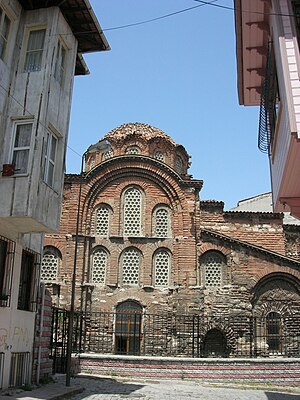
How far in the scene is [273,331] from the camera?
23.6 metres

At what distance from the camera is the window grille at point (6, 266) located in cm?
1085

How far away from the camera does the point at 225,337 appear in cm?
2323

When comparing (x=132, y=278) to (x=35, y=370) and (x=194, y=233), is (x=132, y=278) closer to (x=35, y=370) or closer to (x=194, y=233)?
(x=194, y=233)

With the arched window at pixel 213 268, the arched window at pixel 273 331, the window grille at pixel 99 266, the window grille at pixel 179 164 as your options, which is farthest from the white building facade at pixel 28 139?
the window grille at pixel 179 164

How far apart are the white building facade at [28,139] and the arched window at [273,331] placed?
1414 cm

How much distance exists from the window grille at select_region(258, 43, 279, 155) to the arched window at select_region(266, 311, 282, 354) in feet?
46.9

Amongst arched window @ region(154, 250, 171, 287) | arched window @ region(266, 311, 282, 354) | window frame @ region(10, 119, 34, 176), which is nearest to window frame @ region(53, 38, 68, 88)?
window frame @ region(10, 119, 34, 176)

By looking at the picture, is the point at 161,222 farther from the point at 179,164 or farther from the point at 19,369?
the point at 19,369

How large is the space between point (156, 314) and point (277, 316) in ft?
19.8

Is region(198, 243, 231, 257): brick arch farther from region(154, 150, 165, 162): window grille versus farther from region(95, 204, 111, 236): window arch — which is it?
region(154, 150, 165, 162): window grille

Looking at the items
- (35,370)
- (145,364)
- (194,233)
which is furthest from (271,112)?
(194,233)

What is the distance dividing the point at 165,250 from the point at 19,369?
14.5m

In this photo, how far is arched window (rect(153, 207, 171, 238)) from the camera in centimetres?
2581

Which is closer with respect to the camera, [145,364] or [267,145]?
[267,145]
